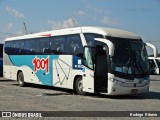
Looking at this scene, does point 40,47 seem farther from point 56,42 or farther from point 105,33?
point 105,33

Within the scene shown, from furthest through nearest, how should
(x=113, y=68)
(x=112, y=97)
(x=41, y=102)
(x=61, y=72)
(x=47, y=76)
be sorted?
(x=47, y=76)
(x=61, y=72)
(x=112, y=97)
(x=113, y=68)
(x=41, y=102)

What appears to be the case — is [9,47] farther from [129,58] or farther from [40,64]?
[129,58]

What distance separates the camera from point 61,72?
66.3 ft

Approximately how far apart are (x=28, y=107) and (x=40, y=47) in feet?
31.3

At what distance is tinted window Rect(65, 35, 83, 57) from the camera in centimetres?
1858

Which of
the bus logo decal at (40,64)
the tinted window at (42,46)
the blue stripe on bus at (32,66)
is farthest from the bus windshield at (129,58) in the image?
the bus logo decal at (40,64)

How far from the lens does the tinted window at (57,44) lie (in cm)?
2017

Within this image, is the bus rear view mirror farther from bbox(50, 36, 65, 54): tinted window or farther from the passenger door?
bbox(50, 36, 65, 54): tinted window

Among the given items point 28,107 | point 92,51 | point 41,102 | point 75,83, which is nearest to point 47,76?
point 75,83

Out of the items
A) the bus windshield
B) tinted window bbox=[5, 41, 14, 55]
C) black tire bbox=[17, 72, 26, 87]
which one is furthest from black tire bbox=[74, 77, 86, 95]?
tinted window bbox=[5, 41, 14, 55]

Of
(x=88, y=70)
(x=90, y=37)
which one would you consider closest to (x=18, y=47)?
(x=90, y=37)

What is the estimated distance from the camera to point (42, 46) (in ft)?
72.2

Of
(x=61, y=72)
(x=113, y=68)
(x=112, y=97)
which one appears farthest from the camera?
(x=61, y=72)

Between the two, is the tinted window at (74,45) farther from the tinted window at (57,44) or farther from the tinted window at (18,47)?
the tinted window at (18,47)
